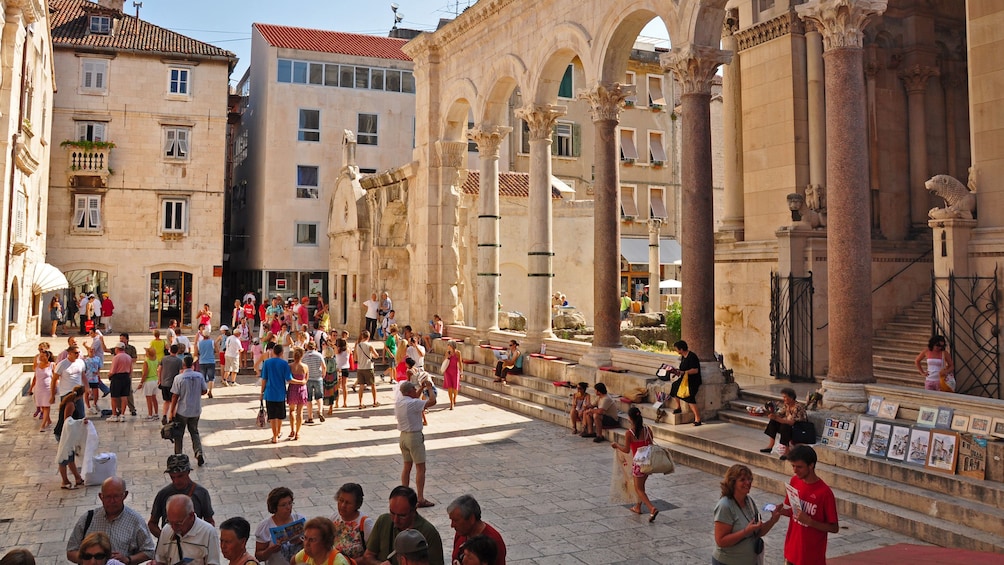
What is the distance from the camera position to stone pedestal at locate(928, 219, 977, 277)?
957 cm

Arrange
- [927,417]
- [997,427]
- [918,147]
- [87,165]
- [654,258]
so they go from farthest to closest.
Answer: [87,165] < [654,258] < [918,147] < [927,417] < [997,427]

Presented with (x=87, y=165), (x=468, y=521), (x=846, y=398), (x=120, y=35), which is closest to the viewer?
(x=468, y=521)

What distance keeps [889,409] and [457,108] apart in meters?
15.1

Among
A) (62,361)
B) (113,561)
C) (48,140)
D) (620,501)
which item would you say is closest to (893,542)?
(620,501)

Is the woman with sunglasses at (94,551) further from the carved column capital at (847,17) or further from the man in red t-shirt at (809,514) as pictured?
the carved column capital at (847,17)

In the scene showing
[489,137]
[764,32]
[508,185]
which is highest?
[764,32]

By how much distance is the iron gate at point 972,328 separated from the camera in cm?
940

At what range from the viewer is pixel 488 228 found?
1873 cm

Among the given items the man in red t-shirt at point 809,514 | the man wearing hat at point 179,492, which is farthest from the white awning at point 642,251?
the man wearing hat at point 179,492

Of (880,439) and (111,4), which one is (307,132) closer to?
(111,4)

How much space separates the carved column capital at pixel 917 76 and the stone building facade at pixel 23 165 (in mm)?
19828

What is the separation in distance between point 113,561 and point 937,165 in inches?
618

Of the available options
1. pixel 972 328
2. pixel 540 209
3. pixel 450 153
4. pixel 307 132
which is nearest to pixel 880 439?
pixel 972 328

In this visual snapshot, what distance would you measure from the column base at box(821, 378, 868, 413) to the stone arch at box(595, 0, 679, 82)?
7461 millimetres
